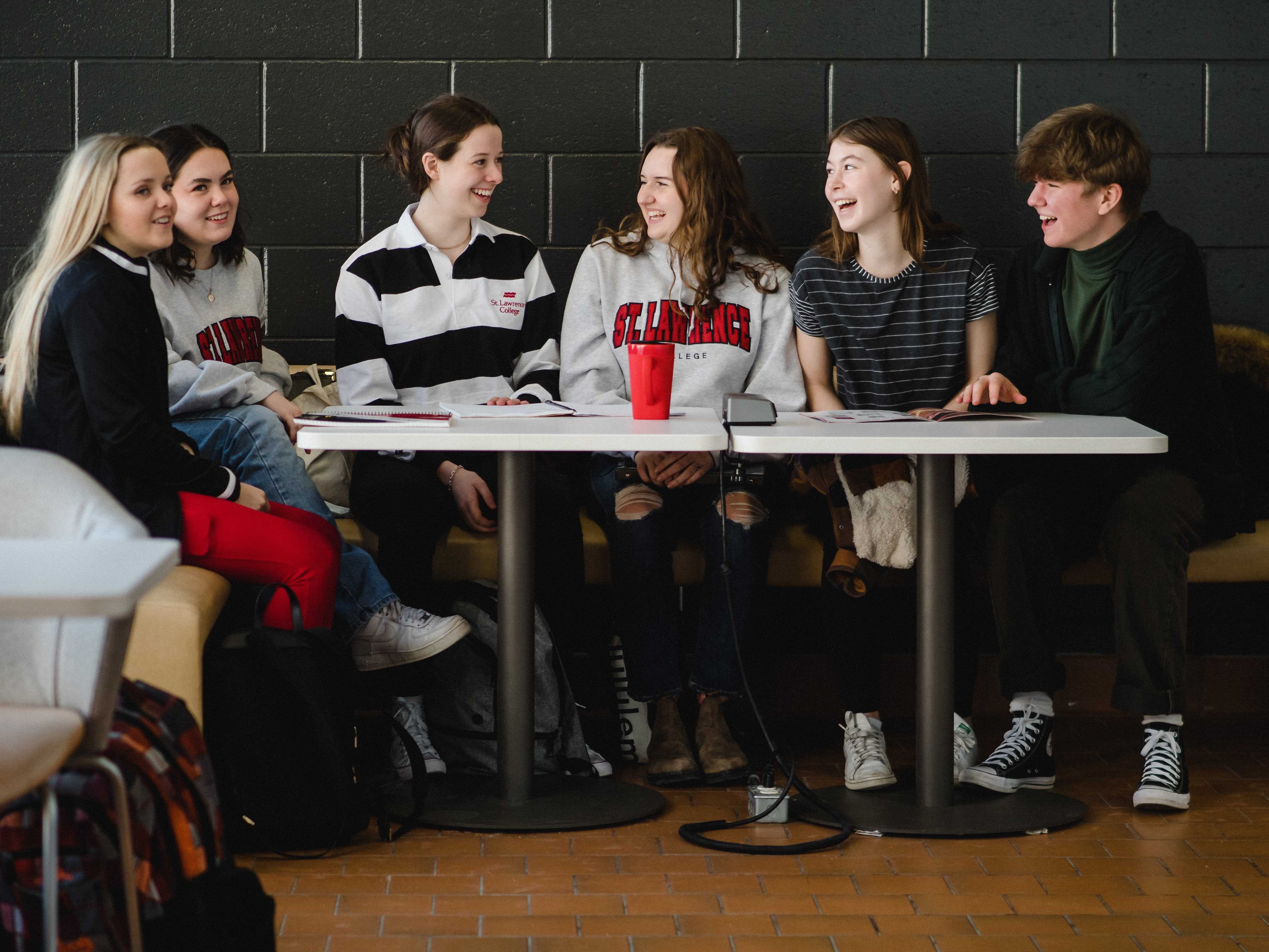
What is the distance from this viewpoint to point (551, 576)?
8.94 feet

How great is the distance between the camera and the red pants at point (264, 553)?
89.2 inches

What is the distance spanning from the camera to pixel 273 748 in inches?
85.7

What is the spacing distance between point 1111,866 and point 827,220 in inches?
69.0

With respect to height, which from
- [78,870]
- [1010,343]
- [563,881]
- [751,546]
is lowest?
[563,881]

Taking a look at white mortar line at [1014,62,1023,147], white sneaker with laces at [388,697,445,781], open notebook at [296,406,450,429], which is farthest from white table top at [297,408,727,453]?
white mortar line at [1014,62,1023,147]

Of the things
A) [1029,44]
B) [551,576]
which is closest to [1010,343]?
[1029,44]

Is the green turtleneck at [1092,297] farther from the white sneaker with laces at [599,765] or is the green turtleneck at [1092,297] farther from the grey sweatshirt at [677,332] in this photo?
the white sneaker with laces at [599,765]

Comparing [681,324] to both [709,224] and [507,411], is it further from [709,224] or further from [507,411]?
[507,411]

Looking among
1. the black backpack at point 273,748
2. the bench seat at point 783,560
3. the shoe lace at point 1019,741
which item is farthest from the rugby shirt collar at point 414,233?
the shoe lace at point 1019,741

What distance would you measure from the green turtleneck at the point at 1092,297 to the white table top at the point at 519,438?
0.98 metres

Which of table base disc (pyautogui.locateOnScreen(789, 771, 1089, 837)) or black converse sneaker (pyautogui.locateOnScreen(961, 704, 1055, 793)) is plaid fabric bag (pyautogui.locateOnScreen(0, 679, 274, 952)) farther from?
black converse sneaker (pyautogui.locateOnScreen(961, 704, 1055, 793))

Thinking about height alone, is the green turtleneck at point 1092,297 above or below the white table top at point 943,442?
above

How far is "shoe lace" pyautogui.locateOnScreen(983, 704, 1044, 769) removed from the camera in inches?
97.9

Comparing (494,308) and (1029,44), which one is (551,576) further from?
(1029,44)
